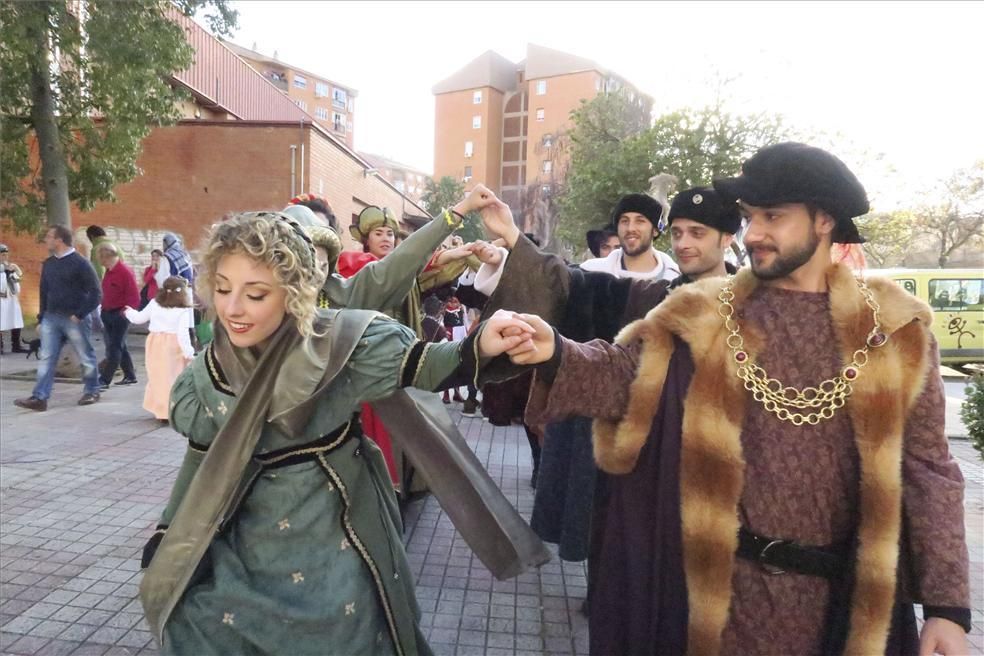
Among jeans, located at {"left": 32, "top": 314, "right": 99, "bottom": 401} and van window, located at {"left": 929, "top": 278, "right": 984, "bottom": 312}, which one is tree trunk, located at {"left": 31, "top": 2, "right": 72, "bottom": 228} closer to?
jeans, located at {"left": 32, "top": 314, "right": 99, "bottom": 401}

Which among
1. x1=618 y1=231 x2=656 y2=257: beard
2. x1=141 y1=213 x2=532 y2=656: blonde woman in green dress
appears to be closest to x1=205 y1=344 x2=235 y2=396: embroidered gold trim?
x1=141 y1=213 x2=532 y2=656: blonde woman in green dress

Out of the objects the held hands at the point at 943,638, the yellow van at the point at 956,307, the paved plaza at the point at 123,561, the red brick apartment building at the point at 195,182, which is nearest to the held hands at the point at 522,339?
the held hands at the point at 943,638

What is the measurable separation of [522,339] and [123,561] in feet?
10.8

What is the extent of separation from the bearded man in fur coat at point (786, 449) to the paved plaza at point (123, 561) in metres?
1.60

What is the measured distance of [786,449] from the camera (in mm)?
1777

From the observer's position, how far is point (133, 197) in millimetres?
16203

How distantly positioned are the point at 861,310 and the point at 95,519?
4.66 metres

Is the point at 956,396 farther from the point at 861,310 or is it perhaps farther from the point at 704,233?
the point at 861,310

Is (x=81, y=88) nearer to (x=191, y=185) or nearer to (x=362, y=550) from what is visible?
(x=191, y=185)

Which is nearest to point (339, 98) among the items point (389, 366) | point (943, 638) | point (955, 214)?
point (955, 214)

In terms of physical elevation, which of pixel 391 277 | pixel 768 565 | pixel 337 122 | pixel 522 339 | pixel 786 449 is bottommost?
pixel 768 565

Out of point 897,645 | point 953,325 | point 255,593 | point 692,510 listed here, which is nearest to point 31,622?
point 255,593

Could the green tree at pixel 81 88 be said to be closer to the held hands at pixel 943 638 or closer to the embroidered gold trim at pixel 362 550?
the embroidered gold trim at pixel 362 550

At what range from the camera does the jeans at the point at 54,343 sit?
758cm
